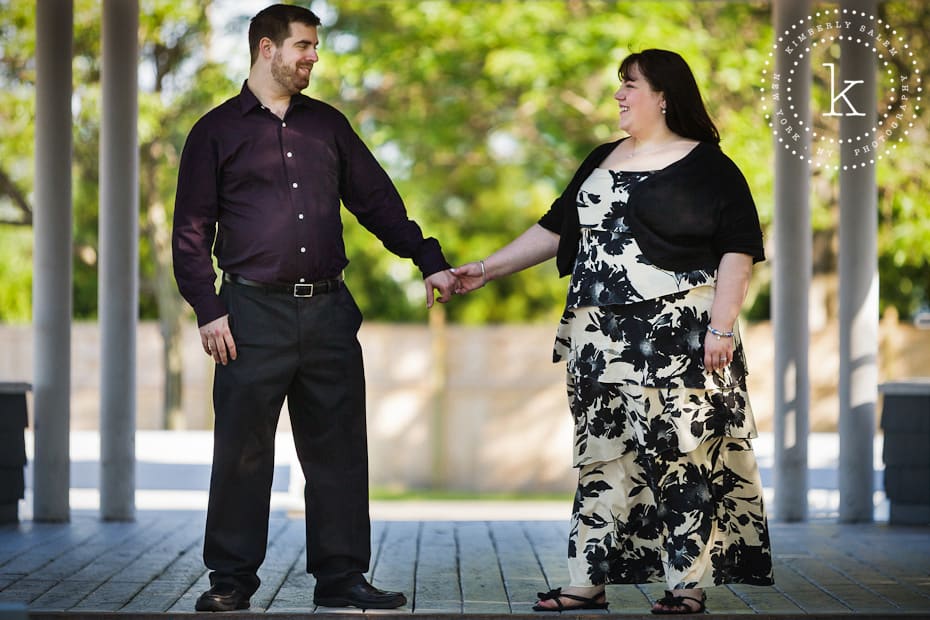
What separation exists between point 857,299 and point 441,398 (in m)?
8.45

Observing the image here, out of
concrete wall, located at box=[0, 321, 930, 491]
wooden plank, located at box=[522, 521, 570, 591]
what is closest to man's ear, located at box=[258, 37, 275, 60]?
wooden plank, located at box=[522, 521, 570, 591]

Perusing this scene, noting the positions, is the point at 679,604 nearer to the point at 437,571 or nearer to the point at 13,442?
the point at 437,571

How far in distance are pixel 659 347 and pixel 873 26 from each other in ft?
9.34

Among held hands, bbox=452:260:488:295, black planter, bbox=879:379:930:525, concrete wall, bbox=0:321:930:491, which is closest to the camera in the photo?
held hands, bbox=452:260:488:295

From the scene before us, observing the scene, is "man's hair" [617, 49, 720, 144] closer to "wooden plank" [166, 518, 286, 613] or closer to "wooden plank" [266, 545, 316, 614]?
"wooden plank" [266, 545, 316, 614]

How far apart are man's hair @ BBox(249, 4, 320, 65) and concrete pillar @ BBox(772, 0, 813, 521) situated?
298 cm

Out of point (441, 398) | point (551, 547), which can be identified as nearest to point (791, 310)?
point (551, 547)

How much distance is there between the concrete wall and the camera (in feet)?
46.7

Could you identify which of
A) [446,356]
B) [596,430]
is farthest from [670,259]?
[446,356]

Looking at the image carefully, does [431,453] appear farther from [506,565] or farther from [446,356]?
→ [506,565]

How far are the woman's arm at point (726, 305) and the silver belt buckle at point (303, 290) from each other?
1.19 m

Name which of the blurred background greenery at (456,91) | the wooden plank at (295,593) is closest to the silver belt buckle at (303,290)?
the wooden plank at (295,593)

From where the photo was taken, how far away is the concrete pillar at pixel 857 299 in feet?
20.5

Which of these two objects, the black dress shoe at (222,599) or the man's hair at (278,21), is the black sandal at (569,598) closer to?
the black dress shoe at (222,599)
